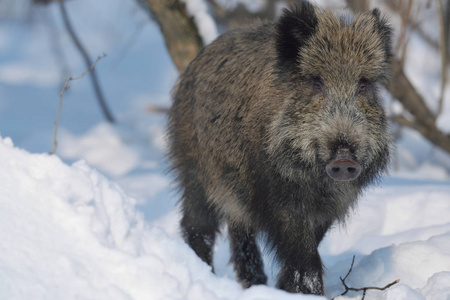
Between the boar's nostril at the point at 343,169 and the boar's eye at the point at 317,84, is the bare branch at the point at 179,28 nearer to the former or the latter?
the boar's eye at the point at 317,84

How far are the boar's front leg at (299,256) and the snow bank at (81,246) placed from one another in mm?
939

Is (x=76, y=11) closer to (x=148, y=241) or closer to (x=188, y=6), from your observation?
(x=188, y=6)

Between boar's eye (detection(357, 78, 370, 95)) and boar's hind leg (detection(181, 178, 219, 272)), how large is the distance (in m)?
1.56

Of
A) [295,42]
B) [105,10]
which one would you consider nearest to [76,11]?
[105,10]

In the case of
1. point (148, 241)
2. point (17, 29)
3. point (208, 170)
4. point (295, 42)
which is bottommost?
point (148, 241)

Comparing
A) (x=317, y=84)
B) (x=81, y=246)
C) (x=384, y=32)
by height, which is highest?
(x=384, y=32)

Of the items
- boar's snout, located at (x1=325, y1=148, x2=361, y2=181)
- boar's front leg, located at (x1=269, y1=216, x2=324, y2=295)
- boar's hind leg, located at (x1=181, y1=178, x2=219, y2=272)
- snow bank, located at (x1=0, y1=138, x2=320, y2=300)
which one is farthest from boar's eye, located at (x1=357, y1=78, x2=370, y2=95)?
boar's hind leg, located at (x1=181, y1=178, x2=219, y2=272)

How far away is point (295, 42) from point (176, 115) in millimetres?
1362

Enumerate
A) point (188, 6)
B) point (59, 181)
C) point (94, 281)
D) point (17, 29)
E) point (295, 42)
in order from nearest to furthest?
point (94, 281) < point (59, 181) < point (295, 42) < point (188, 6) < point (17, 29)

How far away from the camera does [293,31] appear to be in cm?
357

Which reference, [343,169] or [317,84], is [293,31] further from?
[343,169]

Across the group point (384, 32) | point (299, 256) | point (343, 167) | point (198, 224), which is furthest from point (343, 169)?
point (198, 224)

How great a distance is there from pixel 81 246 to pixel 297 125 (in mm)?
1392

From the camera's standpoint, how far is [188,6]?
6656 millimetres
